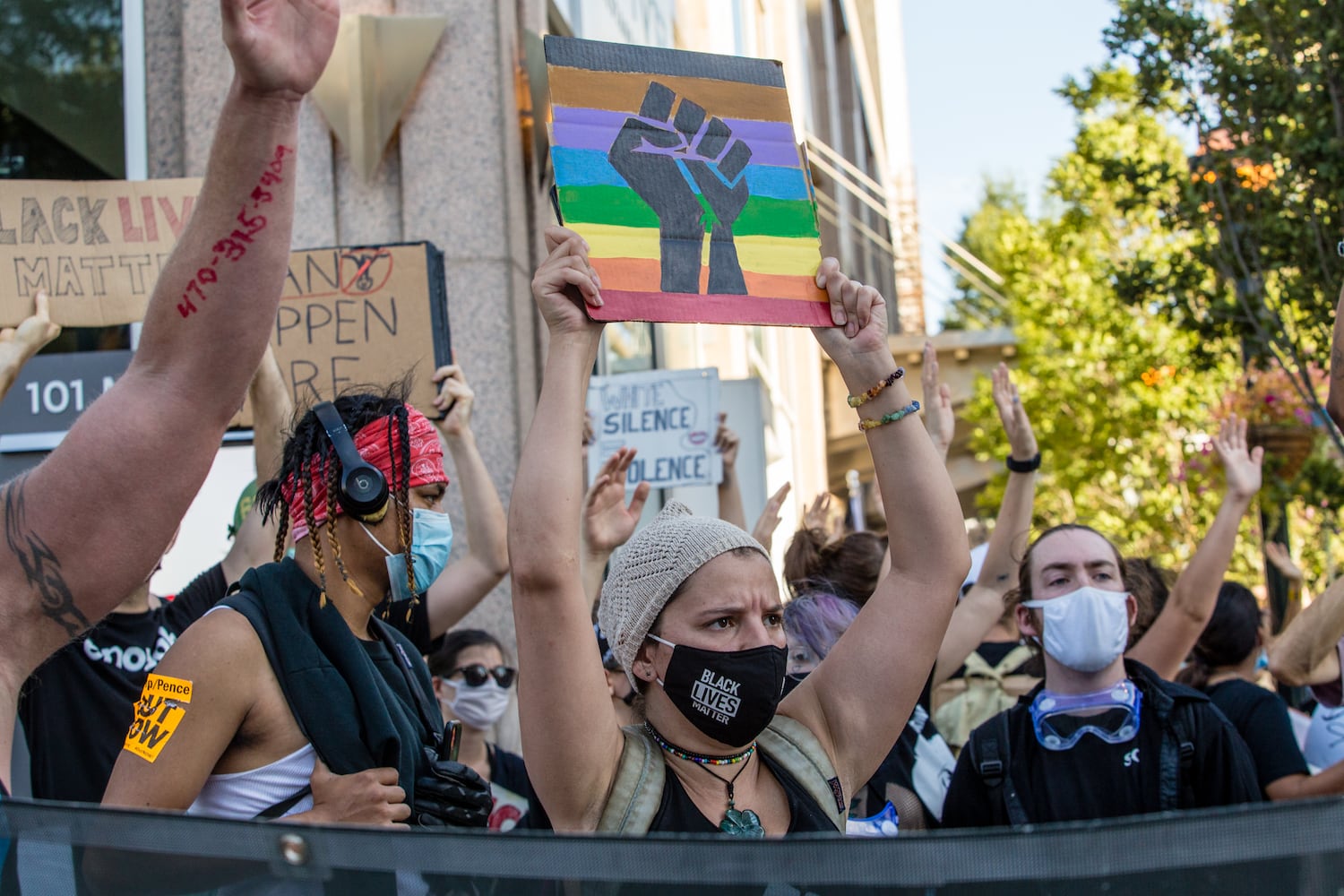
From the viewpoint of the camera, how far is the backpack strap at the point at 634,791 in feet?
7.02

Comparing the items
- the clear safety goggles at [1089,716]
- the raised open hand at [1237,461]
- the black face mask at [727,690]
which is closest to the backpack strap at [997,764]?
the clear safety goggles at [1089,716]

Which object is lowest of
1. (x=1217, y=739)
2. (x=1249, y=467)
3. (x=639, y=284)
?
(x=1217, y=739)

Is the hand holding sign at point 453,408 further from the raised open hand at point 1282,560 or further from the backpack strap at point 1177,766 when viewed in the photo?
the raised open hand at point 1282,560

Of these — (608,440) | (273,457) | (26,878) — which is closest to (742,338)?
(608,440)

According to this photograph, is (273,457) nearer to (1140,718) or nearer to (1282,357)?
(1140,718)

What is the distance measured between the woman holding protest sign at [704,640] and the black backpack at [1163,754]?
1076 mm

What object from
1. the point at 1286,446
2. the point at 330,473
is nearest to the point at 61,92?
the point at 330,473

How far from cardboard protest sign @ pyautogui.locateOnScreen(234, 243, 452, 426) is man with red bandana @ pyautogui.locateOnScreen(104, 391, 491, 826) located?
1534 mm

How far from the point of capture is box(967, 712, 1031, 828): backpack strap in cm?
335

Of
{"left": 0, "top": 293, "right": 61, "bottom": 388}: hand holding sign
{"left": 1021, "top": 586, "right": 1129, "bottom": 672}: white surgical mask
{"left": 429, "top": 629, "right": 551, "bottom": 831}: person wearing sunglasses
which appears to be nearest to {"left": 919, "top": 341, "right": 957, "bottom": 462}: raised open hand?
{"left": 1021, "top": 586, "right": 1129, "bottom": 672}: white surgical mask

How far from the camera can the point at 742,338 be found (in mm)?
15328

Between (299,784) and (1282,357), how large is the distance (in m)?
6.86

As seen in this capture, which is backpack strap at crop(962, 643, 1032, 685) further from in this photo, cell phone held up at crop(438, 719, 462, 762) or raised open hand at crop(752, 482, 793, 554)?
cell phone held up at crop(438, 719, 462, 762)

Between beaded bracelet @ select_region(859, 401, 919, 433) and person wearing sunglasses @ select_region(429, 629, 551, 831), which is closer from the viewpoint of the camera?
→ beaded bracelet @ select_region(859, 401, 919, 433)
